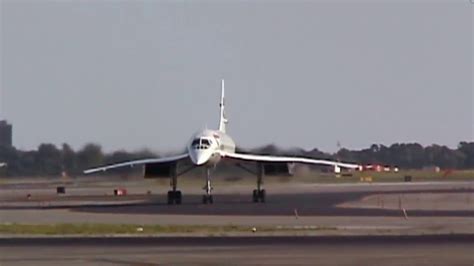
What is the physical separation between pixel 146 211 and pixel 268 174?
51.9 ft

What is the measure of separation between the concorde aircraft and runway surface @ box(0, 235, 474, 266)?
26698 mm

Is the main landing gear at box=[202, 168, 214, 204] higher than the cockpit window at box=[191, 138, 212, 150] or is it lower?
lower

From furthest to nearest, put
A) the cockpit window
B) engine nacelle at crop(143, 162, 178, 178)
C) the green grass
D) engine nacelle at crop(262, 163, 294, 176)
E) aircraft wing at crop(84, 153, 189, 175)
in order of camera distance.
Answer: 1. engine nacelle at crop(262, 163, 294, 176)
2. engine nacelle at crop(143, 162, 178, 178)
3. aircraft wing at crop(84, 153, 189, 175)
4. the cockpit window
5. the green grass

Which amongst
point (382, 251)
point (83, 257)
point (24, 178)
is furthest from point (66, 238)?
point (24, 178)

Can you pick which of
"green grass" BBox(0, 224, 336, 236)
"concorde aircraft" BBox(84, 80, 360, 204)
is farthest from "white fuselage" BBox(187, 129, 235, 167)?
"green grass" BBox(0, 224, 336, 236)

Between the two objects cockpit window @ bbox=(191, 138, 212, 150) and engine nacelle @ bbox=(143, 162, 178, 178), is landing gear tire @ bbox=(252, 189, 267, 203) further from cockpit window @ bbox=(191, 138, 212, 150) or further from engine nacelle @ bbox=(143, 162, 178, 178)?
engine nacelle @ bbox=(143, 162, 178, 178)

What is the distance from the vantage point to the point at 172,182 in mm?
58312

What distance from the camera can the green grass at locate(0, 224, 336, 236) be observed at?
32.1 m

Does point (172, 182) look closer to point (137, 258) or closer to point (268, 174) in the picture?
point (268, 174)

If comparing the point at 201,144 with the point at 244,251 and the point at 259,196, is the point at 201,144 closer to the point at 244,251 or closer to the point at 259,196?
the point at 259,196

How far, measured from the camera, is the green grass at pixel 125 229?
3209cm

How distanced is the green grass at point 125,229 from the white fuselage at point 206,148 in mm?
19314

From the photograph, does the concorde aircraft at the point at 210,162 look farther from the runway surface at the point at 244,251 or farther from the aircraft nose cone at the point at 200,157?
the runway surface at the point at 244,251

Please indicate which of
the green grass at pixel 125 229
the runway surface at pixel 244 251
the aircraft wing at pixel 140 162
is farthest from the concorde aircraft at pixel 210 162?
the runway surface at pixel 244 251
